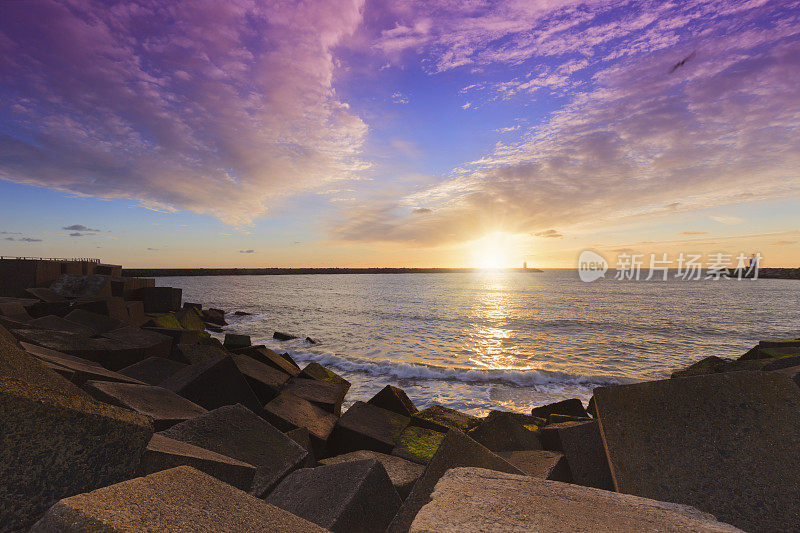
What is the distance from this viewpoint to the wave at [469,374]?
12.8 metres

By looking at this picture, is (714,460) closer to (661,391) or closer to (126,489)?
Result: (661,391)

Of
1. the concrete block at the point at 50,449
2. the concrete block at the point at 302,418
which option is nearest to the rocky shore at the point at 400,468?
the concrete block at the point at 50,449

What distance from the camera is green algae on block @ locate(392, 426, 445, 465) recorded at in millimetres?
4469

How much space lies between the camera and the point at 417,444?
4.86 metres

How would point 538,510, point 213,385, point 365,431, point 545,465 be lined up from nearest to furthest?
point 538,510 → point 545,465 → point 213,385 → point 365,431

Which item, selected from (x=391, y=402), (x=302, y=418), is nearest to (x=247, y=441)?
(x=302, y=418)

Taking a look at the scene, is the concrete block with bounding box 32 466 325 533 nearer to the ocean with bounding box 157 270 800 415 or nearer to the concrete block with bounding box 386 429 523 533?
the concrete block with bounding box 386 429 523 533

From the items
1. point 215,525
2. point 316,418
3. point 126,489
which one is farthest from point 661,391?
point 316,418

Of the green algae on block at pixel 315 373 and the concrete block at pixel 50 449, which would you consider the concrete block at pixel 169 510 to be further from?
the green algae on block at pixel 315 373

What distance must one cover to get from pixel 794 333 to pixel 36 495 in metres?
38.5

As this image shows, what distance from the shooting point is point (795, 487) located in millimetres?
2117

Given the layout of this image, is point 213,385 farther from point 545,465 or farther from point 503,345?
point 503,345

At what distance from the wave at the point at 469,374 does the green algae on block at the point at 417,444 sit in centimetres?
753

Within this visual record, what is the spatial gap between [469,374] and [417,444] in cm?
873
